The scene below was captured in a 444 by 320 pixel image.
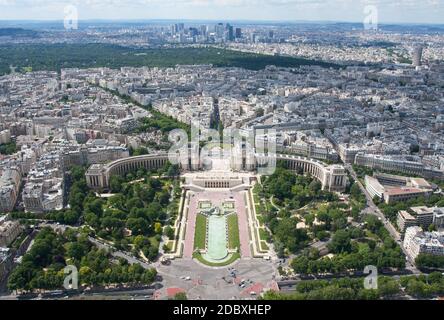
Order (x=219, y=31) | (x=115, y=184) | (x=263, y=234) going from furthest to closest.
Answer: (x=219, y=31), (x=115, y=184), (x=263, y=234)

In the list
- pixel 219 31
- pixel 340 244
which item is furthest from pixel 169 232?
pixel 219 31

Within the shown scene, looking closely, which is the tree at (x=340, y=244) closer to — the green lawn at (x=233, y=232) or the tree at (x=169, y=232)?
the green lawn at (x=233, y=232)

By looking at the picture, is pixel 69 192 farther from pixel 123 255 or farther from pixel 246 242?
pixel 246 242

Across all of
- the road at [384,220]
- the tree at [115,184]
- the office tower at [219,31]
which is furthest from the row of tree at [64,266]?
the office tower at [219,31]

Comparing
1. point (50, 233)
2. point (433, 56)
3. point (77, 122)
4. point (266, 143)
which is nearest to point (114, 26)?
point (433, 56)

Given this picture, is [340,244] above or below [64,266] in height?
above

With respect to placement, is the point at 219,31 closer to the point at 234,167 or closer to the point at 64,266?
the point at 234,167

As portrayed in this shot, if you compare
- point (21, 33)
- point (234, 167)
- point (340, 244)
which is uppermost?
point (21, 33)
